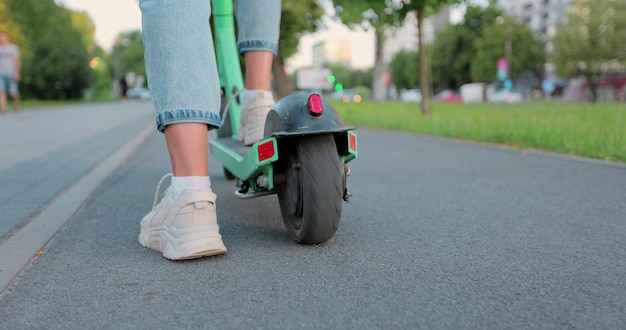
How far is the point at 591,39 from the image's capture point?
4825 cm

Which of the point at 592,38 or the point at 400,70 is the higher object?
the point at 400,70

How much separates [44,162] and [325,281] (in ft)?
15.7

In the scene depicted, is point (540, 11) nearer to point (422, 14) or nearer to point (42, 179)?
point (422, 14)

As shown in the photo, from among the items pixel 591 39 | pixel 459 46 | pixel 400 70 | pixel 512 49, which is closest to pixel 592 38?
pixel 591 39

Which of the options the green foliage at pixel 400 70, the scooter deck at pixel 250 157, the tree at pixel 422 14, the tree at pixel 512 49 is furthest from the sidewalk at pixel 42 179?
the green foliage at pixel 400 70

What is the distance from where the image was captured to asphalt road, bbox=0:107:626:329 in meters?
1.86

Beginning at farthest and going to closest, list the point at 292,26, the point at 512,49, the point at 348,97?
the point at 512,49, the point at 348,97, the point at 292,26

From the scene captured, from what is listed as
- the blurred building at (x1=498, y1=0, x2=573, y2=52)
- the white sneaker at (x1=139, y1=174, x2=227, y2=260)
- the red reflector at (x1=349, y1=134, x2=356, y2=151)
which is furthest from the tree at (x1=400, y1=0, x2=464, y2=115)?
the blurred building at (x1=498, y1=0, x2=573, y2=52)

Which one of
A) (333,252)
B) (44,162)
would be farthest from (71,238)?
(44,162)

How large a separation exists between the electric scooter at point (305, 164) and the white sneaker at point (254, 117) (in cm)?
38

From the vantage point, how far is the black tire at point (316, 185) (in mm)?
2439

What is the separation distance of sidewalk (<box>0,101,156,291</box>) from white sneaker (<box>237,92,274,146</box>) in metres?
1.12

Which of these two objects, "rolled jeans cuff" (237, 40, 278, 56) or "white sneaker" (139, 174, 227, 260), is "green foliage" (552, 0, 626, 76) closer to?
"rolled jeans cuff" (237, 40, 278, 56)

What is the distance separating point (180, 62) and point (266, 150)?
507 millimetres
